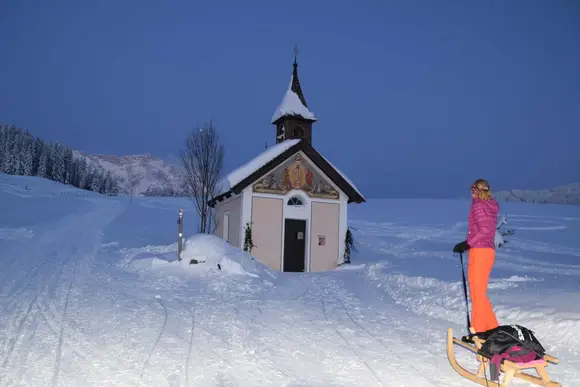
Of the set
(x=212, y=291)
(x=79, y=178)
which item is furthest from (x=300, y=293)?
(x=79, y=178)

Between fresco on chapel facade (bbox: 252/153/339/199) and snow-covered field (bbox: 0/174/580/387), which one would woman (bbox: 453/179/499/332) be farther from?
fresco on chapel facade (bbox: 252/153/339/199)

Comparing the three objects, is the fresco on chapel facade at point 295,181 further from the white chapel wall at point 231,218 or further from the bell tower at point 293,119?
the bell tower at point 293,119

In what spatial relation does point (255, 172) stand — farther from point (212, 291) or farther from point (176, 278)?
point (212, 291)

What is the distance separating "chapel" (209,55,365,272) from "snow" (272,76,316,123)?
8.41 ft

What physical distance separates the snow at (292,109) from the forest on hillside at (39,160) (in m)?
89.6

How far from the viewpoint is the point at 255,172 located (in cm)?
1809

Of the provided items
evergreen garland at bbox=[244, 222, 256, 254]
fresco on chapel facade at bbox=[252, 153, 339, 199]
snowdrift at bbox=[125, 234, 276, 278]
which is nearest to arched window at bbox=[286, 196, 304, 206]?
fresco on chapel facade at bbox=[252, 153, 339, 199]

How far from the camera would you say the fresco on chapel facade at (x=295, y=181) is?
18.7 meters

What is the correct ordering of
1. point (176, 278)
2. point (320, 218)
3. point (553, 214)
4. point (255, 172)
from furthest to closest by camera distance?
1. point (553, 214)
2. point (320, 218)
3. point (255, 172)
4. point (176, 278)

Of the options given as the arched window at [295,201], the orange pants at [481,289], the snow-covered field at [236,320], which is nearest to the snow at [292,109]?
the arched window at [295,201]

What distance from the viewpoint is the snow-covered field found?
5.49m

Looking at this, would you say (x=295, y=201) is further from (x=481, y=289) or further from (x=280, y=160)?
(x=481, y=289)

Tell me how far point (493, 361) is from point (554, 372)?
160cm

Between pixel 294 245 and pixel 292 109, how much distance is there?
6403 millimetres
